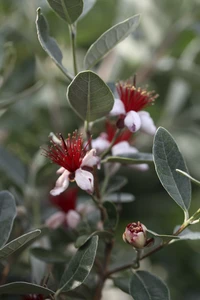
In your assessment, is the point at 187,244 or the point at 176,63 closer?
the point at 176,63

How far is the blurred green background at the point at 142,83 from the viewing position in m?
1.62

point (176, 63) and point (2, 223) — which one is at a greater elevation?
point (2, 223)

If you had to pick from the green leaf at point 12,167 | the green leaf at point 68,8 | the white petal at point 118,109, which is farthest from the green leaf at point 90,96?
the green leaf at point 12,167

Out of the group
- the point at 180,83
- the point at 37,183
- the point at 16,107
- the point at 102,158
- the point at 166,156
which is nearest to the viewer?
the point at 166,156

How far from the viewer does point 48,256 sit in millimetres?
1060

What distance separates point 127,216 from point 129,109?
86 cm

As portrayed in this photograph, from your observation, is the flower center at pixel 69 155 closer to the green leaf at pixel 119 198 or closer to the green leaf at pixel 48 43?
the green leaf at pixel 48 43

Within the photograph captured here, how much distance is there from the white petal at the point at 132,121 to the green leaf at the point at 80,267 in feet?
0.64

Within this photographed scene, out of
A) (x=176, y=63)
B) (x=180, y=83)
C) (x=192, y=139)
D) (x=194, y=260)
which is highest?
(x=176, y=63)

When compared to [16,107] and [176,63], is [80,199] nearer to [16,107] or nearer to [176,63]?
[16,107]

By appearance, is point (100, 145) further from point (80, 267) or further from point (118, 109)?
point (80, 267)

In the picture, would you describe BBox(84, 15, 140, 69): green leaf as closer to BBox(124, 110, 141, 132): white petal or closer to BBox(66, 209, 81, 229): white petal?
BBox(124, 110, 141, 132): white petal

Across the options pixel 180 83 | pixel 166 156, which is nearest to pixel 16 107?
pixel 180 83

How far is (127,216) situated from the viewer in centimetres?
183
